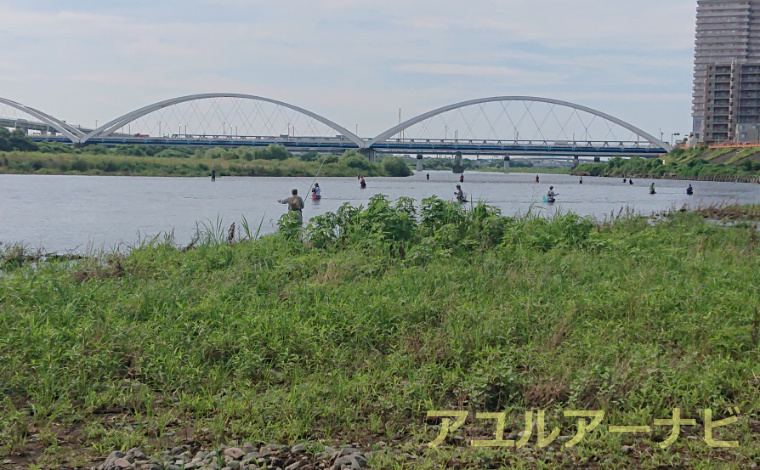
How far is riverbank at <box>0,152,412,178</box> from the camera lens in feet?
240

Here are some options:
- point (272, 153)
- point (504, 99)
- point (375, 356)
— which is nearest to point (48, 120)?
point (272, 153)

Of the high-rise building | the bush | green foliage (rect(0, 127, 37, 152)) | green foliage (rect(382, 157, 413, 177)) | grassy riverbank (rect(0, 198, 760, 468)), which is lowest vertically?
grassy riverbank (rect(0, 198, 760, 468))

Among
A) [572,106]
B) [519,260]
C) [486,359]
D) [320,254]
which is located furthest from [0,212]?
[572,106]

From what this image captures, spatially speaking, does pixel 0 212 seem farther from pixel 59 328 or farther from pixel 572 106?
pixel 572 106

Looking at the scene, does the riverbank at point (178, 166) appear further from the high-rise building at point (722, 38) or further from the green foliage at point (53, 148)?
the high-rise building at point (722, 38)

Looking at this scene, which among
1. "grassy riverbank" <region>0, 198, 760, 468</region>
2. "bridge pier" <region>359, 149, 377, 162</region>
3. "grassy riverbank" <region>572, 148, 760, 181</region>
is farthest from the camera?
"bridge pier" <region>359, 149, 377, 162</region>

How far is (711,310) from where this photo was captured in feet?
23.8

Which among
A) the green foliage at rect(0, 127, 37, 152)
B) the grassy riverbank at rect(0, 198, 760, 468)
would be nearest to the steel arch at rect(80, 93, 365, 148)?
the green foliage at rect(0, 127, 37, 152)

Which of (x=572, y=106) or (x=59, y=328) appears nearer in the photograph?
(x=59, y=328)

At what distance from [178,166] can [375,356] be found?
79.0 m

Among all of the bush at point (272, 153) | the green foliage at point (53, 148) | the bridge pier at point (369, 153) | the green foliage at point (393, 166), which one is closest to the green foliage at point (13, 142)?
the green foliage at point (53, 148)

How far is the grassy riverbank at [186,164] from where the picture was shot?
73.6 metres

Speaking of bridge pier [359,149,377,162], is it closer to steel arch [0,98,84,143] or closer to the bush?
the bush

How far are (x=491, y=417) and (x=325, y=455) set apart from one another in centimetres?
127
